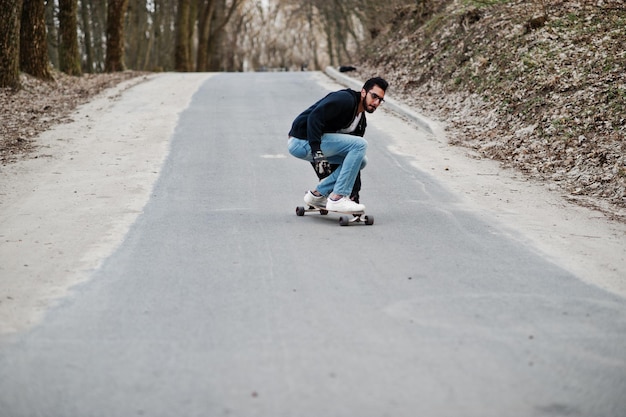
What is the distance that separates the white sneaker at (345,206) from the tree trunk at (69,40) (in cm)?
2183

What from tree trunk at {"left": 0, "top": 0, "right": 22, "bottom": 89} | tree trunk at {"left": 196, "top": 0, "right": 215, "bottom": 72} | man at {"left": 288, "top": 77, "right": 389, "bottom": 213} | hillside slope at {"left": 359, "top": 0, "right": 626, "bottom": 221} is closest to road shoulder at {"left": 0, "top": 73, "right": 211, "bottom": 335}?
man at {"left": 288, "top": 77, "right": 389, "bottom": 213}

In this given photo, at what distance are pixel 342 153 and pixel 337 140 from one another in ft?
0.59

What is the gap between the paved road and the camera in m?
4.12

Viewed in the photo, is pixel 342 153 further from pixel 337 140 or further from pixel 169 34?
pixel 169 34

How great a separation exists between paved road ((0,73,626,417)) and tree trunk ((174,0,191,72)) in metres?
33.3

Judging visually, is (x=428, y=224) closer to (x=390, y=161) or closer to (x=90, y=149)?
(x=390, y=161)

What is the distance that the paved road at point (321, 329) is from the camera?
412 centimetres

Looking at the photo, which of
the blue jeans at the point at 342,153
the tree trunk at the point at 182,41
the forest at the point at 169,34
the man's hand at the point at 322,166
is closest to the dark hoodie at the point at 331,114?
the blue jeans at the point at 342,153

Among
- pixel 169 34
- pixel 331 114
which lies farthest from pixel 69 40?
pixel 169 34

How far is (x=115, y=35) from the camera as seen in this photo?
108 ft

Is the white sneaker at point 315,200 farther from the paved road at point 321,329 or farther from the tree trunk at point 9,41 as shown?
the tree trunk at point 9,41

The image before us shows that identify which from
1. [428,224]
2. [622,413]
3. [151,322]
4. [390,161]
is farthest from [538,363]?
[390,161]

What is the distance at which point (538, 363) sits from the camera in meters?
4.60

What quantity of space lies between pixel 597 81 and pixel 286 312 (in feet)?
35.8
